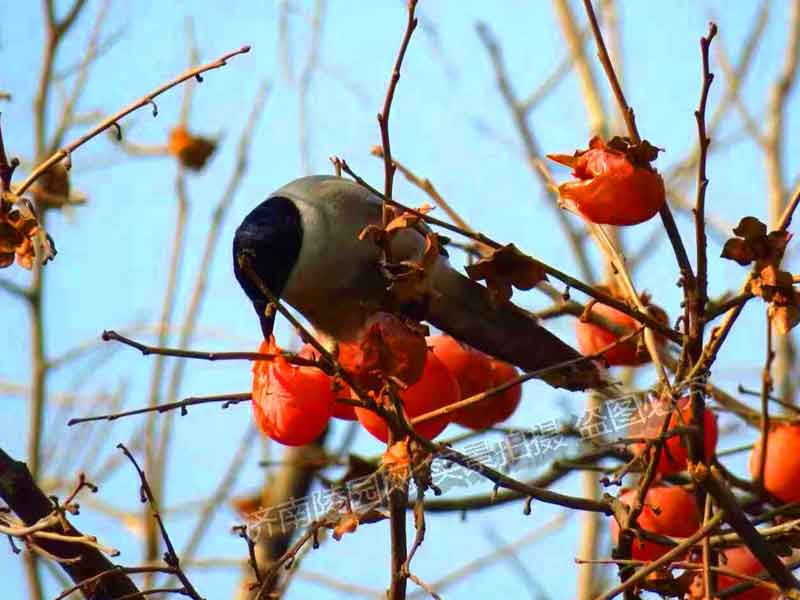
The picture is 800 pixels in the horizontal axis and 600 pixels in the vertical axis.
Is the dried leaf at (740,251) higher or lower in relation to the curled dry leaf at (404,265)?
lower

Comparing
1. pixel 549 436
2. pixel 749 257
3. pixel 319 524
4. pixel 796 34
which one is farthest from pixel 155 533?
pixel 796 34

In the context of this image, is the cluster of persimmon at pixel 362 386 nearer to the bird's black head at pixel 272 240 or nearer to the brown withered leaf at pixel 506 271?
the brown withered leaf at pixel 506 271

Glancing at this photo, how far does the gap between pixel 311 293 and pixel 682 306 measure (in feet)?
2.64

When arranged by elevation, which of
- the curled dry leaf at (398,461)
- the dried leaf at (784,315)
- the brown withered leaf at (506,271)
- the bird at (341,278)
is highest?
the bird at (341,278)

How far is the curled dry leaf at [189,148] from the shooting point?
3727 millimetres

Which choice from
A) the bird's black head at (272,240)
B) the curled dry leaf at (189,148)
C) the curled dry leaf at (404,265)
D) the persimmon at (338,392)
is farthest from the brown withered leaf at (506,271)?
the curled dry leaf at (189,148)

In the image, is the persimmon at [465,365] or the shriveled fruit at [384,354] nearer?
the shriveled fruit at [384,354]

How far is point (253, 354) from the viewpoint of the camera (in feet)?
4.97

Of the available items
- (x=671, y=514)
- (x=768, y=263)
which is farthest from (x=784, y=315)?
(x=671, y=514)

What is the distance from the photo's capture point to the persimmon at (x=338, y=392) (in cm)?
155

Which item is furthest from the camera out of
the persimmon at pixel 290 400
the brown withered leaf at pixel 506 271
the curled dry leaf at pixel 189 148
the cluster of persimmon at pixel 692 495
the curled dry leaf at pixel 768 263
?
the curled dry leaf at pixel 189 148

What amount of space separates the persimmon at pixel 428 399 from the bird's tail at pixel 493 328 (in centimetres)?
29

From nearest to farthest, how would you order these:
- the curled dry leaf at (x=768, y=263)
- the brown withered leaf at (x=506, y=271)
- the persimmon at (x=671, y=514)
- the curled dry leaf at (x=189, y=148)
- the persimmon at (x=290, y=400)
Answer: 1. the curled dry leaf at (x=768, y=263)
2. the brown withered leaf at (x=506, y=271)
3. the persimmon at (x=290, y=400)
4. the persimmon at (x=671, y=514)
5. the curled dry leaf at (x=189, y=148)

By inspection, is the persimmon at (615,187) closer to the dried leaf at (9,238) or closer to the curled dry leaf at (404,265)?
the curled dry leaf at (404,265)
